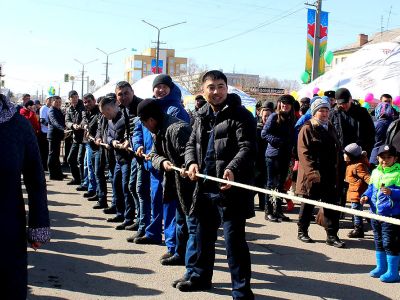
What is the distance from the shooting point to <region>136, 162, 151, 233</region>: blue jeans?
21.7 ft

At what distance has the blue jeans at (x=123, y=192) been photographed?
7.39m

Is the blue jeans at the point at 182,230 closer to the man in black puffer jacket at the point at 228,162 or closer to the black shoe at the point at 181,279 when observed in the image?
the black shoe at the point at 181,279

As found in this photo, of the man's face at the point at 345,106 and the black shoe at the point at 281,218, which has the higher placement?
the man's face at the point at 345,106

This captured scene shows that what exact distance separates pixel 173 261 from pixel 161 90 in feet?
6.68

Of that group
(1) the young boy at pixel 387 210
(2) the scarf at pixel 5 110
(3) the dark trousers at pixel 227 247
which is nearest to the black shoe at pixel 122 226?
(3) the dark trousers at pixel 227 247

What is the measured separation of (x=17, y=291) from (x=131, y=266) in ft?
8.93

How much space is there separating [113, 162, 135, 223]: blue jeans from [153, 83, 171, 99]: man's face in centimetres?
158

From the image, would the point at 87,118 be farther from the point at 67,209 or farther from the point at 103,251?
the point at 103,251

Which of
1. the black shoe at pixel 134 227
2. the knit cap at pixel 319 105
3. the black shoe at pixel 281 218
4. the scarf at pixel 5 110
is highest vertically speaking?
the knit cap at pixel 319 105

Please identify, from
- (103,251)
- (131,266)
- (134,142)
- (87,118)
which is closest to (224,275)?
(131,266)

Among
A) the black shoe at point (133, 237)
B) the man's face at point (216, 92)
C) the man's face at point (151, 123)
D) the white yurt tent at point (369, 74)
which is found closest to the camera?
the man's face at point (216, 92)

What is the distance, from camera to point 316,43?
20.0m

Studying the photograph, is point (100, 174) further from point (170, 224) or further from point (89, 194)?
point (170, 224)

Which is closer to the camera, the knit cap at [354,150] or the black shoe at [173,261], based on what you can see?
the black shoe at [173,261]
